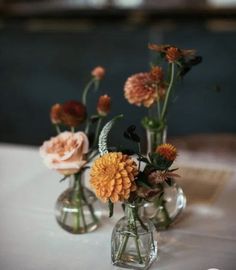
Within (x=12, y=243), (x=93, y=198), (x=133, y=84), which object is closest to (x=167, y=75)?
(x=133, y=84)

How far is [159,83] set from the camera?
2.97 feet

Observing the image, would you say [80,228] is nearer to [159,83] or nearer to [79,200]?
[79,200]

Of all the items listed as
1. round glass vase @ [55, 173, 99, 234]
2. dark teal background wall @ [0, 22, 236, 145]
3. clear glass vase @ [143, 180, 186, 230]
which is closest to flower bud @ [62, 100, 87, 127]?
round glass vase @ [55, 173, 99, 234]

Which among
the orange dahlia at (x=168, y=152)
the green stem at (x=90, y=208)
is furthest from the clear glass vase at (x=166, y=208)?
the orange dahlia at (x=168, y=152)

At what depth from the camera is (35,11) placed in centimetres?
286

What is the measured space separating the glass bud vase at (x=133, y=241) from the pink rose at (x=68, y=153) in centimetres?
15

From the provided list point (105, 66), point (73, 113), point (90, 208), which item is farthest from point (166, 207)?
point (105, 66)

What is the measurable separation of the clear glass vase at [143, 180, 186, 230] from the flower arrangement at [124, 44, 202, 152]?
10 cm

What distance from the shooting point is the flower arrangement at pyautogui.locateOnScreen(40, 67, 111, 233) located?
0.87 m

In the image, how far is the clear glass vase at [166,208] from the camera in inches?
36.9

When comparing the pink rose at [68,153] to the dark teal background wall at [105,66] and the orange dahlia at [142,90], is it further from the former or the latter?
the dark teal background wall at [105,66]

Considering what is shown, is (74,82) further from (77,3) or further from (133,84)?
(133,84)

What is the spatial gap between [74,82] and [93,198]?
192cm

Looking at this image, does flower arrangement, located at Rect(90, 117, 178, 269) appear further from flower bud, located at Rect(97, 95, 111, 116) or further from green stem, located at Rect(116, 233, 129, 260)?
flower bud, located at Rect(97, 95, 111, 116)
